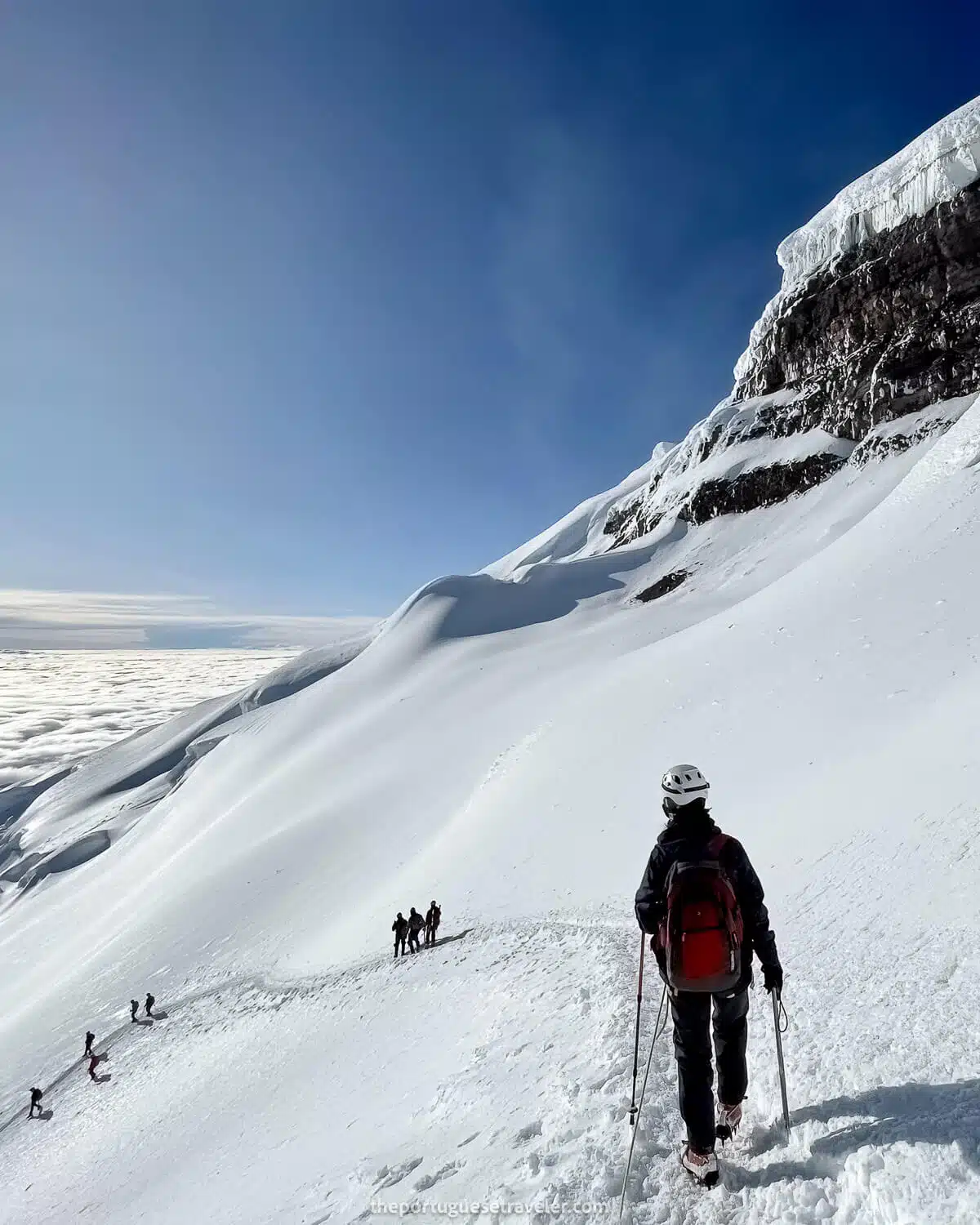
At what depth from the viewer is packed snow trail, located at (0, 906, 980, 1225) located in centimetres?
380

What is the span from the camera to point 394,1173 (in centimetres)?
534

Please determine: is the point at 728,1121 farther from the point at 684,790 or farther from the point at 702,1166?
the point at 684,790

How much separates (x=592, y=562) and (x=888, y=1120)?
61962mm

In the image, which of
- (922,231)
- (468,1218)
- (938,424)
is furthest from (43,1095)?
(922,231)

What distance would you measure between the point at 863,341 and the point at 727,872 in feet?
220

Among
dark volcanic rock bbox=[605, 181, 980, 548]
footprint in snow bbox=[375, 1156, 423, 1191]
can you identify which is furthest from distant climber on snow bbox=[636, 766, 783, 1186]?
dark volcanic rock bbox=[605, 181, 980, 548]

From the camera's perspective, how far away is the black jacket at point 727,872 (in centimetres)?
398

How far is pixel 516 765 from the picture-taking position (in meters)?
24.9

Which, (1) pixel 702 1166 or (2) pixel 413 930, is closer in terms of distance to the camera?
(1) pixel 702 1166

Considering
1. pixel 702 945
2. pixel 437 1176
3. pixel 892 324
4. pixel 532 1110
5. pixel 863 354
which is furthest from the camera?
pixel 863 354

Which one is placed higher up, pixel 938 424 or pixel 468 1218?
pixel 938 424

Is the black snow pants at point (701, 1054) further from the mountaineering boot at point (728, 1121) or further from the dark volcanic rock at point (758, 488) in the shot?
the dark volcanic rock at point (758, 488)

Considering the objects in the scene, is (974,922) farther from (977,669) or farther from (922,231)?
(922,231)

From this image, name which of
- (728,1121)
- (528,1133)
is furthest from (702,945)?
(528,1133)
